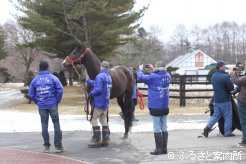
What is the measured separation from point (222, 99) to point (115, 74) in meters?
2.74

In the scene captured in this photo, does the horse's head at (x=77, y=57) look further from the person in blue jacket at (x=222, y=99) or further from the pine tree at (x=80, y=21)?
the pine tree at (x=80, y=21)

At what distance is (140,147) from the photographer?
421 inches

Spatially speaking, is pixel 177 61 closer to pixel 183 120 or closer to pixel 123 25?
pixel 123 25

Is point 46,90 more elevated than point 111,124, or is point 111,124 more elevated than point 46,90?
point 46,90

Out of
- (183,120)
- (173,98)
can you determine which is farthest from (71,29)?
(183,120)

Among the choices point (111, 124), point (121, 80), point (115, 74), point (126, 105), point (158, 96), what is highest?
point (115, 74)

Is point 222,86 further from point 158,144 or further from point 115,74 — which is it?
point 158,144

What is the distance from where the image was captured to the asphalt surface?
29.6ft

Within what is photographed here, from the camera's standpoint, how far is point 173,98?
24594 mm

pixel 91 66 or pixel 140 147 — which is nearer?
pixel 140 147

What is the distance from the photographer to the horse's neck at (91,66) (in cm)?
1162

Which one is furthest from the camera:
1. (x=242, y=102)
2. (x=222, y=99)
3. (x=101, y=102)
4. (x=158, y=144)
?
(x=222, y=99)

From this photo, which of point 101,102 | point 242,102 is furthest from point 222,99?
point 101,102

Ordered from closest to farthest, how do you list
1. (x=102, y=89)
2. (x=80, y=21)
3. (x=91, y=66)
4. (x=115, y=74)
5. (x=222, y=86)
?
(x=102, y=89) < (x=222, y=86) < (x=91, y=66) < (x=115, y=74) < (x=80, y=21)
